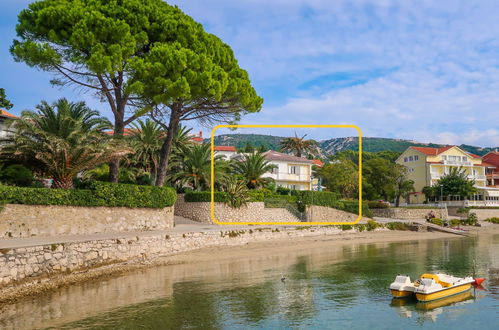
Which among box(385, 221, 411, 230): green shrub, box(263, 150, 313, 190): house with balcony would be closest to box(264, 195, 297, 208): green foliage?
box(385, 221, 411, 230): green shrub

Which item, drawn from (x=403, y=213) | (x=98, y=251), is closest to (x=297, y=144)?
(x=403, y=213)

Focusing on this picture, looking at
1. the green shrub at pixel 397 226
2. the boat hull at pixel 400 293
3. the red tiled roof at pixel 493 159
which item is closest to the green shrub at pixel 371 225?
the green shrub at pixel 397 226

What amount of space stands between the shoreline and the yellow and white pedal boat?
43.7ft

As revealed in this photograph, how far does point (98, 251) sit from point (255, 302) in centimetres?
1012

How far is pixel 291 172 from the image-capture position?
68.5m

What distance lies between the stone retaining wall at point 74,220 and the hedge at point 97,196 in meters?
0.34

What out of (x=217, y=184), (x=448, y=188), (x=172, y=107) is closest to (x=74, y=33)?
(x=172, y=107)

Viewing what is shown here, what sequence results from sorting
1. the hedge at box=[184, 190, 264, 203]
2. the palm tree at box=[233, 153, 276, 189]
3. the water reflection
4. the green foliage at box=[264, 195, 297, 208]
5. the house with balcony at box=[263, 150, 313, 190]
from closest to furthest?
the water reflection → the hedge at box=[184, 190, 264, 203] → the green foliage at box=[264, 195, 297, 208] → the palm tree at box=[233, 153, 276, 189] → the house with balcony at box=[263, 150, 313, 190]

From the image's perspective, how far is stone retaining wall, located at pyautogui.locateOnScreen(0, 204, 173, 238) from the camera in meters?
23.9

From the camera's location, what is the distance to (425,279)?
1772 centimetres

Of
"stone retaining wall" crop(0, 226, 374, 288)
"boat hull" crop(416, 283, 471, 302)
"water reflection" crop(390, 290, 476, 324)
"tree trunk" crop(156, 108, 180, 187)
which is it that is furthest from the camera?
"tree trunk" crop(156, 108, 180, 187)

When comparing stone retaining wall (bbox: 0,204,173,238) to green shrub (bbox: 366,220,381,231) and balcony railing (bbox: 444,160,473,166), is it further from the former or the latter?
balcony railing (bbox: 444,160,473,166)

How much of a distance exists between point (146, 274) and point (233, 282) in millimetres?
4843

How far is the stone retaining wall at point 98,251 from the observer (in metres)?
18.2
